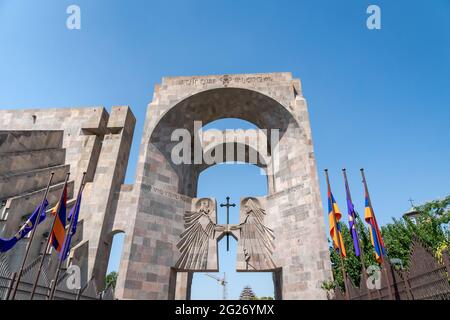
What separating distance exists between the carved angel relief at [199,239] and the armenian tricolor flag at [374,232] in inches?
343

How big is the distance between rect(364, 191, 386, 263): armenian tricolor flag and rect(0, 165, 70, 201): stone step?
16635 millimetres

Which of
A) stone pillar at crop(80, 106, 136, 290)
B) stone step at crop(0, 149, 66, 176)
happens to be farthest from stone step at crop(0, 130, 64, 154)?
stone pillar at crop(80, 106, 136, 290)

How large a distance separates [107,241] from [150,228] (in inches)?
113

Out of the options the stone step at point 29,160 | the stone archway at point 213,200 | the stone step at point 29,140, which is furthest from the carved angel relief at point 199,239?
the stone step at point 29,140

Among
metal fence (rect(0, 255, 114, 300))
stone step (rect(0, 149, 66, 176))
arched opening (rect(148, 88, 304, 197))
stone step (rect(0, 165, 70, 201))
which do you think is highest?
arched opening (rect(148, 88, 304, 197))

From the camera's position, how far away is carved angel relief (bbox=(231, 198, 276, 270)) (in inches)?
600

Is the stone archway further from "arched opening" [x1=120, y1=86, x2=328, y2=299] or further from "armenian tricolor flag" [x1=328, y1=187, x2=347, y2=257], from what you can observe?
"armenian tricolor flag" [x1=328, y1=187, x2=347, y2=257]

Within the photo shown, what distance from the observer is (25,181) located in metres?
14.8

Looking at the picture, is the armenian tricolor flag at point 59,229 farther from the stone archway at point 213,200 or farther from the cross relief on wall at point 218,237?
the cross relief on wall at point 218,237

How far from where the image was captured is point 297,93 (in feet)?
61.8

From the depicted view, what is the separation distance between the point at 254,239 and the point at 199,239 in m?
3.30

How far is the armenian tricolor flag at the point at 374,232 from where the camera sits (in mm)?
9578

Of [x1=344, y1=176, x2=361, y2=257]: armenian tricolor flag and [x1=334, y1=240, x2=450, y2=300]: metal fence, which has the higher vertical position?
[x1=344, y1=176, x2=361, y2=257]: armenian tricolor flag

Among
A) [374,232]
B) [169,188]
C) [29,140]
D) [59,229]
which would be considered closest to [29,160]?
[29,140]
